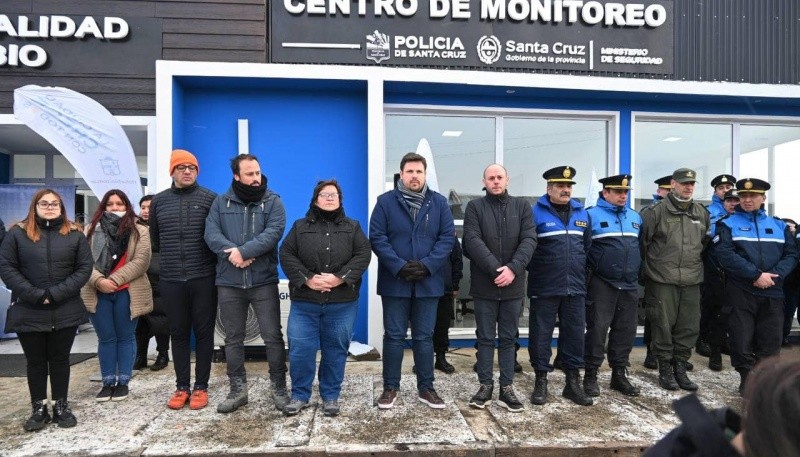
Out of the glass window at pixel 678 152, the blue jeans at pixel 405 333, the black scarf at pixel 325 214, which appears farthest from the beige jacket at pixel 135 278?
the glass window at pixel 678 152

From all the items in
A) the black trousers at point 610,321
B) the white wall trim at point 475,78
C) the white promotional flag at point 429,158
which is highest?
the white wall trim at point 475,78

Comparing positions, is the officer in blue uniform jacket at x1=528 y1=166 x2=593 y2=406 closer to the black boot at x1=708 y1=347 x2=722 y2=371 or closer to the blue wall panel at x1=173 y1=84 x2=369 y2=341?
the black boot at x1=708 y1=347 x2=722 y2=371

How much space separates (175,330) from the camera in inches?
169

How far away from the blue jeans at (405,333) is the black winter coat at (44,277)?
8.10 feet

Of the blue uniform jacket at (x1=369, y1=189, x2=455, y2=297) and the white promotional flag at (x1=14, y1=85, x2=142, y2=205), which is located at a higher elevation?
the white promotional flag at (x1=14, y1=85, x2=142, y2=205)

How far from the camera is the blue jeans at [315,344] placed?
4188mm

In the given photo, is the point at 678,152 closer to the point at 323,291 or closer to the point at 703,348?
the point at 703,348

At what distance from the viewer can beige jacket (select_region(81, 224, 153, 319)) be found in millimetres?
4422

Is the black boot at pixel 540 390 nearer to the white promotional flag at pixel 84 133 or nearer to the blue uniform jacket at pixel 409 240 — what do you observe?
the blue uniform jacket at pixel 409 240

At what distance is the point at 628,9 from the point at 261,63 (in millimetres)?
4760

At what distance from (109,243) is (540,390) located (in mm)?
4055

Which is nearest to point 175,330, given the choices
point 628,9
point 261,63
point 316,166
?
point 316,166

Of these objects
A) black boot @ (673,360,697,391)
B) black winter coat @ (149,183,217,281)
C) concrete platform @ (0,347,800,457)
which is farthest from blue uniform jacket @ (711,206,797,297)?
black winter coat @ (149,183,217,281)

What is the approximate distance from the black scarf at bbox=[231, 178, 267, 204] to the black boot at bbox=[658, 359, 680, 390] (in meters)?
4.09
